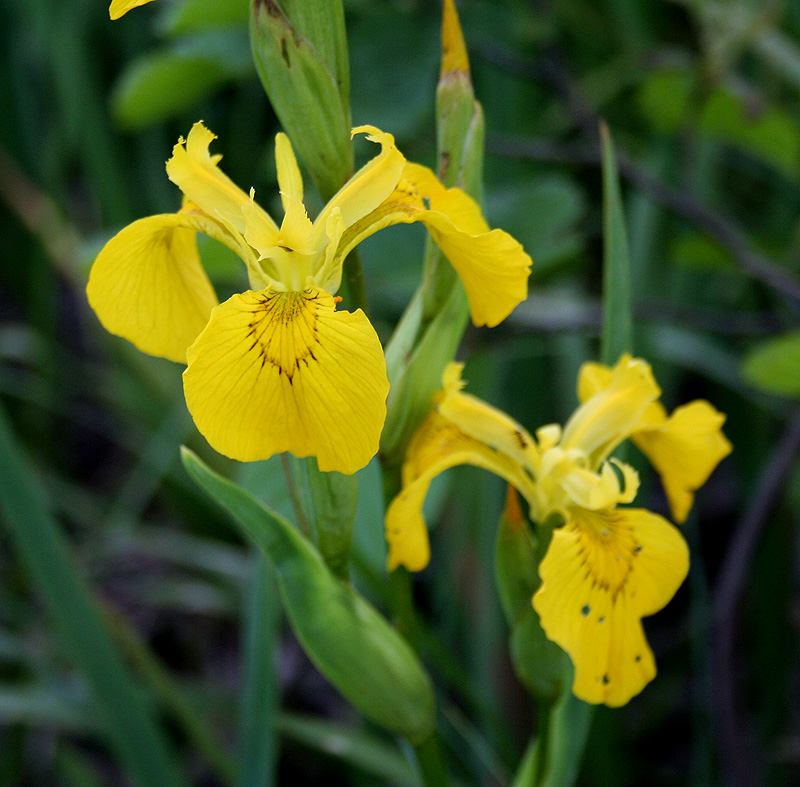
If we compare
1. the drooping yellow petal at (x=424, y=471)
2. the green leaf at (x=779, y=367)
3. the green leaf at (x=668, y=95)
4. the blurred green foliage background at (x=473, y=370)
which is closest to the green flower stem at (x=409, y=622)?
the drooping yellow petal at (x=424, y=471)

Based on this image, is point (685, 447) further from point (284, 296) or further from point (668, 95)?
point (668, 95)

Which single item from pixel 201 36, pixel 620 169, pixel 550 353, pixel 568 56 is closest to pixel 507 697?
pixel 550 353

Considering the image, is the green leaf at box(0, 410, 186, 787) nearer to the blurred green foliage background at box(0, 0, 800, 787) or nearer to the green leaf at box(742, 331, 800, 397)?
the blurred green foliage background at box(0, 0, 800, 787)

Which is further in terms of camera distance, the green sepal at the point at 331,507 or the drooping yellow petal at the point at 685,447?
the drooping yellow petal at the point at 685,447

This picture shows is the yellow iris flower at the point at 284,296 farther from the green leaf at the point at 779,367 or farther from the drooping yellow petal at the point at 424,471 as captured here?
the green leaf at the point at 779,367

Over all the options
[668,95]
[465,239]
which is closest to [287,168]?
[465,239]

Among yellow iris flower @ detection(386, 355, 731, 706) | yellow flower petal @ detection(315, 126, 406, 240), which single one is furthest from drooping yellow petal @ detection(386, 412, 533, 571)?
Result: yellow flower petal @ detection(315, 126, 406, 240)

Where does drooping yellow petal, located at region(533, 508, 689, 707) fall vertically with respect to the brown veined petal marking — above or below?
below
